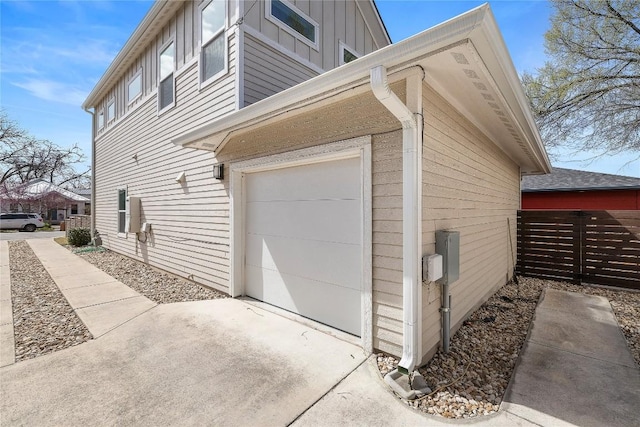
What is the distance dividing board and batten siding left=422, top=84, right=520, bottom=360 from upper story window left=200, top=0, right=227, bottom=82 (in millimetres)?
3698

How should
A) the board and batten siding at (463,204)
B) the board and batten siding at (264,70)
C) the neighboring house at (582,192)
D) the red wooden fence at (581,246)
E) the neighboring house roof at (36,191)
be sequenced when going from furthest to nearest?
the neighboring house roof at (36,191) → the neighboring house at (582,192) → the red wooden fence at (581,246) → the board and batten siding at (264,70) → the board and batten siding at (463,204)

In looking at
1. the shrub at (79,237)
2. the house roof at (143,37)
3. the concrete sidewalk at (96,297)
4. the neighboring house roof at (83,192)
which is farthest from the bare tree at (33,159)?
the concrete sidewalk at (96,297)

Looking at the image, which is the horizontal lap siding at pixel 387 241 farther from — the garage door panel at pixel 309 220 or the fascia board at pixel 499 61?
the fascia board at pixel 499 61

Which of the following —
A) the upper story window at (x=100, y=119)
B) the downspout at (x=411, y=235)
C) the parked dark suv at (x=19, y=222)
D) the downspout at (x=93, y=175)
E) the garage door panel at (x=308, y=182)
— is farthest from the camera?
the parked dark suv at (x=19, y=222)

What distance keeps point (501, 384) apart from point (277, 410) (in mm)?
1852

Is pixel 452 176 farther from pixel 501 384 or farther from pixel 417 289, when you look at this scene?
pixel 501 384

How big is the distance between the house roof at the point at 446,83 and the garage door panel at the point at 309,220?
1.06 m

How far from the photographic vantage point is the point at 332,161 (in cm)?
341

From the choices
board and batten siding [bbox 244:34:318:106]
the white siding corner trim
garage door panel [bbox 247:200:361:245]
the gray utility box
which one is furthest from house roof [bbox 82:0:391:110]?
the gray utility box

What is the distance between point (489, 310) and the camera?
173 inches

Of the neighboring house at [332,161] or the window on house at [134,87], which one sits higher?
the window on house at [134,87]

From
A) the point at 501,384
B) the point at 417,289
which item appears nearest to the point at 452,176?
the point at 417,289

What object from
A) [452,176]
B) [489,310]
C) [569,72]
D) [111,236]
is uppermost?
[569,72]

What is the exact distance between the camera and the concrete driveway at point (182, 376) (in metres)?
2.08
